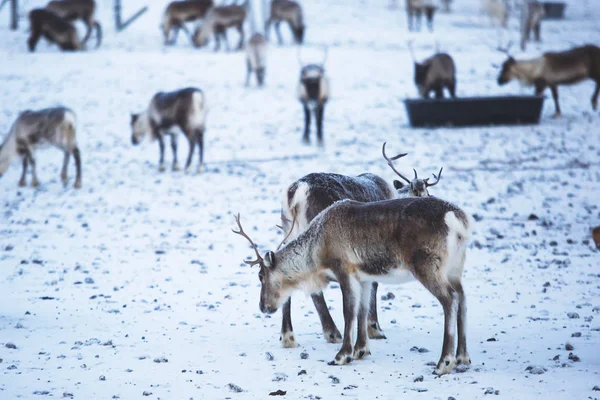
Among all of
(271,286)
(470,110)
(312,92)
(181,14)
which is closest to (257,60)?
(312,92)

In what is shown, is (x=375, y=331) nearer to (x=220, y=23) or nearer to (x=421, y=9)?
(x=220, y=23)

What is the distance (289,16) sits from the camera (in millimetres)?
25141

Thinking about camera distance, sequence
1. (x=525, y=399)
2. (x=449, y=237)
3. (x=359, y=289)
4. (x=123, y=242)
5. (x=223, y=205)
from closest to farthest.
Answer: (x=525, y=399) → (x=449, y=237) → (x=359, y=289) → (x=123, y=242) → (x=223, y=205)

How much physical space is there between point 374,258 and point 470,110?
10535 mm

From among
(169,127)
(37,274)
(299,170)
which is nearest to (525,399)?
(37,274)

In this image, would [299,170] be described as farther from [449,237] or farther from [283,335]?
[449,237]

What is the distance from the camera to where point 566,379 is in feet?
16.1

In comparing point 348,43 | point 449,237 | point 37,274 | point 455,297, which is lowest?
point 37,274

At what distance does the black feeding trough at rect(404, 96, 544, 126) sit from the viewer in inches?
601

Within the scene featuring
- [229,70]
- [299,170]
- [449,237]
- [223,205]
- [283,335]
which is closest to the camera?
[449,237]

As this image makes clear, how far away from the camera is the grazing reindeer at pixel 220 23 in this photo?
77.3 feet

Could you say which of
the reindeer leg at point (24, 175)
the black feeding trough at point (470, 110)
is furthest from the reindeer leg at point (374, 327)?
the black feeding trough at point (470, 110)

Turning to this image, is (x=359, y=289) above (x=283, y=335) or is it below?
above

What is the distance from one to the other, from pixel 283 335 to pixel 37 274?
9.55ft
